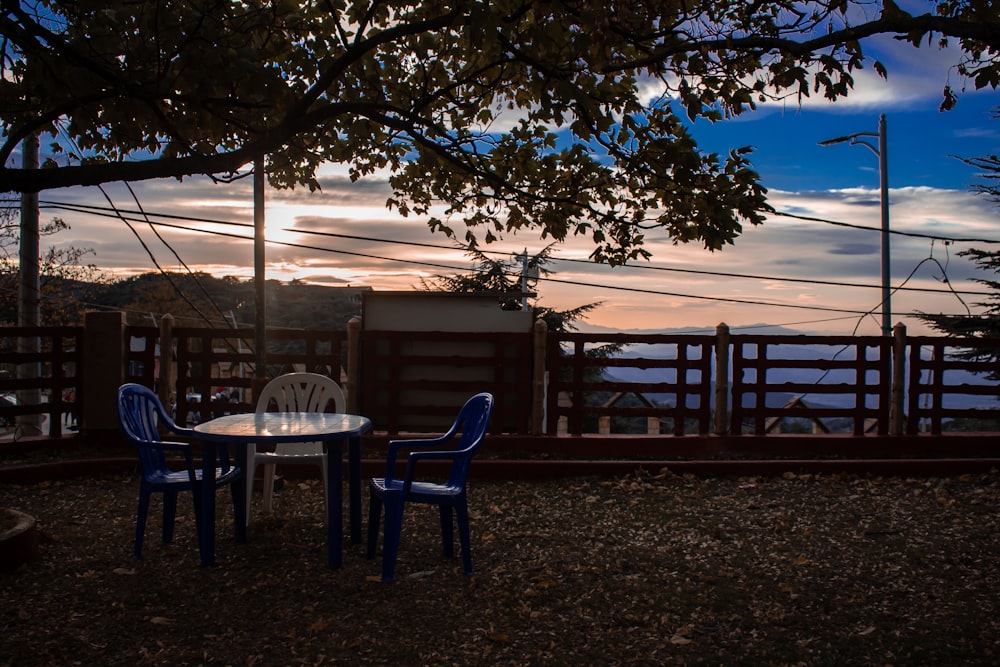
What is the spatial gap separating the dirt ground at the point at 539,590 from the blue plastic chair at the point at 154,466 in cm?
25

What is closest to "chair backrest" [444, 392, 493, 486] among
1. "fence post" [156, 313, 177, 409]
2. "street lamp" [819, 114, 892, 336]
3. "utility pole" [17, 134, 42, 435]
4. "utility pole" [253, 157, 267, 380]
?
"utility pole" [253, 157, 267, 380]

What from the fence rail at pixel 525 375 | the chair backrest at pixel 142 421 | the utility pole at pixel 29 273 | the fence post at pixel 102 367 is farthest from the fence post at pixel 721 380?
the utility pole at pixel 29 273

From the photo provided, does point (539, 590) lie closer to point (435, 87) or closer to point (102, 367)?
point (435, 87)

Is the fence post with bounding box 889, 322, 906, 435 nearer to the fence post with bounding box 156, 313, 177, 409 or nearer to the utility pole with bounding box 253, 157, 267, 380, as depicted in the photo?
the utility pole with bounding box 253, 157, 267, 380

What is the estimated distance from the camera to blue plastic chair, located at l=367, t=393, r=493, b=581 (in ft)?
13.4

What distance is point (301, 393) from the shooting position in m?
5.68

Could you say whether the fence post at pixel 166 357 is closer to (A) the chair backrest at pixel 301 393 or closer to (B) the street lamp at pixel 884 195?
(A) the chair backrest at pixel 301 393

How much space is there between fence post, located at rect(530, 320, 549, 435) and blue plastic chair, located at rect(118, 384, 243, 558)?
3.83 meters

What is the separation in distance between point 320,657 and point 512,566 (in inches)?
58.6

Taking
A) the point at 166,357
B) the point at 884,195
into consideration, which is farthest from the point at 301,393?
the point at 884,195

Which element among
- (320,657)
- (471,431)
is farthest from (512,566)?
(320,657)

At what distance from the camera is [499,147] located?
543 centimetres

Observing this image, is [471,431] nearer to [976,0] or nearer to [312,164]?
[312,164]

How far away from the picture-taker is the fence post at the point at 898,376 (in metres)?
8.77
